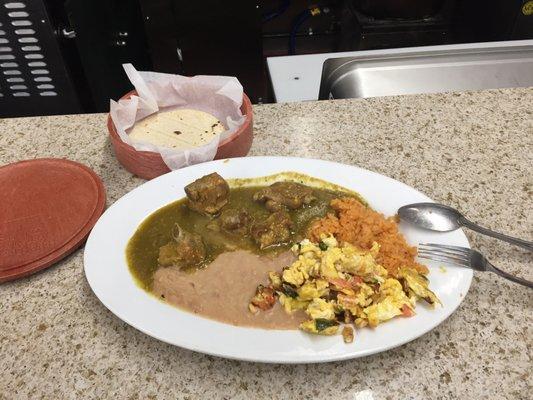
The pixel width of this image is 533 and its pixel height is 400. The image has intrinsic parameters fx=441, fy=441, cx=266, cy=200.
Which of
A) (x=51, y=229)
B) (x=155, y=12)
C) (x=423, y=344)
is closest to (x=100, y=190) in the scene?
(x=51, y=229)

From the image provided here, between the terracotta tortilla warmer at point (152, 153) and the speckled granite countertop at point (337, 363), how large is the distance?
61mm

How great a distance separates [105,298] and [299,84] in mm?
1464

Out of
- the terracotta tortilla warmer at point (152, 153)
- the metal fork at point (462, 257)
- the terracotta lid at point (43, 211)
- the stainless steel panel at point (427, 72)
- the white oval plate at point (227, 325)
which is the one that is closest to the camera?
the white oval plate at point (227, 325)

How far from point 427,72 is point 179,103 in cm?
112

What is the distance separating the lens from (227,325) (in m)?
0.97

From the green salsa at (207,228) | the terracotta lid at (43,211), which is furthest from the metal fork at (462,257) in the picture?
the terracotta lid at (43,211)

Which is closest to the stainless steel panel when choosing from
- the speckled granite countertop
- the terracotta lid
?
the speckled granite countertop

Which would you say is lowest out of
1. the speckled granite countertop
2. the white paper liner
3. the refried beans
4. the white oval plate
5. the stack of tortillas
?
the speckled granite countertop

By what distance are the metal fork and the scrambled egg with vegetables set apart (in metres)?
0.08

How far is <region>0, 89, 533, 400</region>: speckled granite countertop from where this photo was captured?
955 mm

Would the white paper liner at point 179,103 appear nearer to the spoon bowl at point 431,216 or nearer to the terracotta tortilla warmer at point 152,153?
the terracotta tortilla warmer at point 152,153

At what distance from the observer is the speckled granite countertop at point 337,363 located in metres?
0.96

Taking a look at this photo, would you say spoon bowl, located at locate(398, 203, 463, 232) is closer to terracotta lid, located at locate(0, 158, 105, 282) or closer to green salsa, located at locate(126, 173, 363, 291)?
green salsa, located at locate(126, 173, 363, 291)

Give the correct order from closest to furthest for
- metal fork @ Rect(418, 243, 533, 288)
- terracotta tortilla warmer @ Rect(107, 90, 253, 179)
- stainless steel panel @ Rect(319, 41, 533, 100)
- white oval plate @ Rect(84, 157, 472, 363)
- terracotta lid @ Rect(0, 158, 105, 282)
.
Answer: white oval plate @ Rect(84, 157, 472, 363) < metal fork @ Rect(418, 243, 533, 288) < terracotta lid @ Rect(0, 158, 105, 282) < terracotta tortilla warmer @ Rect(107, 90, 253, 179) < stainless steel panel @ Rect(319, 41, 533, 100)
